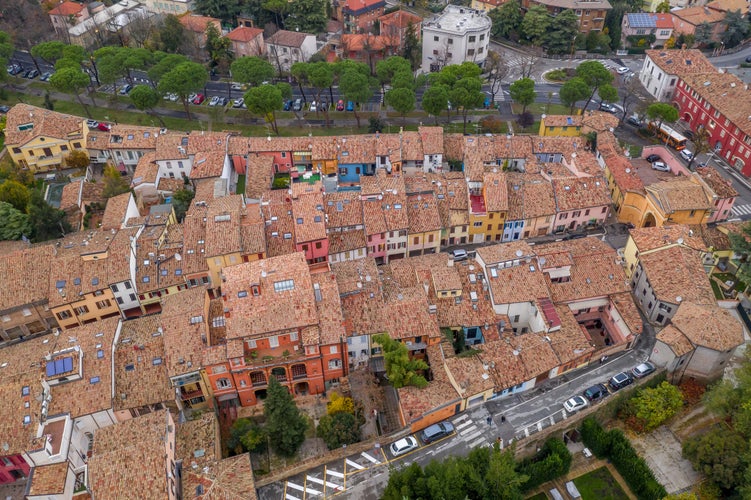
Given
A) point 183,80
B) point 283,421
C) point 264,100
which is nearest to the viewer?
point 283,421

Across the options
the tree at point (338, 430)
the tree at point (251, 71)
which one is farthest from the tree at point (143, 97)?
the tree at point (338, 430)

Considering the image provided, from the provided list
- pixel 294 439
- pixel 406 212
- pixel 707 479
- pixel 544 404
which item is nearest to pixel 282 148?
pixel 406 212

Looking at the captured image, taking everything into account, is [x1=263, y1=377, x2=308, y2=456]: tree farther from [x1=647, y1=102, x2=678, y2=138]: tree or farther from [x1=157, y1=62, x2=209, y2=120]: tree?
[x1=647, y1=102, x2=678, y2=138]: tree

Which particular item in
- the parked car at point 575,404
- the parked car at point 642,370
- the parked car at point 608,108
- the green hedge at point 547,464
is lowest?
the green hedge at point 547,464

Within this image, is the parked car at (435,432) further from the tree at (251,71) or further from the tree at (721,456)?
the tree at (251,71)

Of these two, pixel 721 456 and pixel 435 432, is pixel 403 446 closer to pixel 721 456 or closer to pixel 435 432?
pixel 435 432

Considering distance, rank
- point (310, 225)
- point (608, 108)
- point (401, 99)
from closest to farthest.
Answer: point (310, 225)
point (401, 99)
point (608, 108)

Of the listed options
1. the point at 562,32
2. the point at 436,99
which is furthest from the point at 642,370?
the point at 562,32
